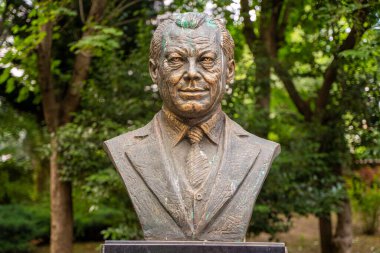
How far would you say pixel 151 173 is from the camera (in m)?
3.73

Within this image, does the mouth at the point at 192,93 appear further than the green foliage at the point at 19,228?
No

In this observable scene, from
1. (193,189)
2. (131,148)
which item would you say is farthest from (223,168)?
(131,148)

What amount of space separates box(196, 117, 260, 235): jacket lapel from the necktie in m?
0.10

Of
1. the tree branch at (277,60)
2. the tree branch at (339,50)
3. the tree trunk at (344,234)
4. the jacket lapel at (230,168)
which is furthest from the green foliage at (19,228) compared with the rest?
the jacket lapel at (230,168)

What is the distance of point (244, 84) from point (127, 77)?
1.42m

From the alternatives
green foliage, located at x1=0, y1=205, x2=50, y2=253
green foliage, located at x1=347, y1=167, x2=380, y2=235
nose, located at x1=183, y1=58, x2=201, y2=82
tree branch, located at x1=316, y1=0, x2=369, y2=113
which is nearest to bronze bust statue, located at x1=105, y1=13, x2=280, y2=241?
nose, located at x1=183, y1=58, x2=201, y2=82

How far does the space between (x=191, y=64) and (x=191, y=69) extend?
0.13 ft

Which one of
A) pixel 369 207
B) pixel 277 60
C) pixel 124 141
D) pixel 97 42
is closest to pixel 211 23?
pixel 124 141

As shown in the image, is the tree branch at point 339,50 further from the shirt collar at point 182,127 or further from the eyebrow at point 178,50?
the eyebrow at point 178,50

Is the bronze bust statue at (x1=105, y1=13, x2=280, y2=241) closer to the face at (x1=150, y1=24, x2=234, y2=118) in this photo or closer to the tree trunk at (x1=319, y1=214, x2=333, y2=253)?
the face at (x1=150, y1=24, x2=234, y2=118)

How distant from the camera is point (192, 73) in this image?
11.7 ft

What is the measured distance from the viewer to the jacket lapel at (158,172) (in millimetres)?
3586

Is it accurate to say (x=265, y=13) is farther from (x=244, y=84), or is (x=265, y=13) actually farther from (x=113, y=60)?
(x=113, y=60)

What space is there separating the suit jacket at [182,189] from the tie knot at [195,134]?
167 millimetres
